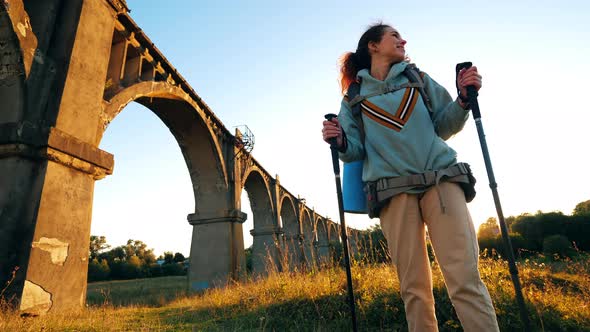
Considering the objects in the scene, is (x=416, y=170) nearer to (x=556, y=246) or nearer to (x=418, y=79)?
(x=418, y=79)

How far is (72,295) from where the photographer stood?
4223 mm

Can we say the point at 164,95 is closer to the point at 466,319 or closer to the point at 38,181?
the point at 38,181

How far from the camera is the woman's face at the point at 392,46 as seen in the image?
217cm

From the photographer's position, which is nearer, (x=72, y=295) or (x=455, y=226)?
(x=455, y=226)

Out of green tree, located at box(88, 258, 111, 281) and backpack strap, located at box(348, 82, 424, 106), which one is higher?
green tree, located at box(88, 258, 111, 281)

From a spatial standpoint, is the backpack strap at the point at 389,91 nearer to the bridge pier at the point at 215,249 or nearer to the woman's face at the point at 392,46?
the woman's face at the point at 392,46

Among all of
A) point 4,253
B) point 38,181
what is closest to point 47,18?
point 38,181

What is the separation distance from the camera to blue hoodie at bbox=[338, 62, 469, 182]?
1.82m

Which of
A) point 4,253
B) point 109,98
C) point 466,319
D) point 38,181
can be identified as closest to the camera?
point 466,319

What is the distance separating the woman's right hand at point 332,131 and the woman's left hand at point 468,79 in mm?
712

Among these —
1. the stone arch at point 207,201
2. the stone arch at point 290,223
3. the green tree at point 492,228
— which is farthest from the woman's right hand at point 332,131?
the stone arch at point 290,223

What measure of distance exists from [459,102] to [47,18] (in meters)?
5.59

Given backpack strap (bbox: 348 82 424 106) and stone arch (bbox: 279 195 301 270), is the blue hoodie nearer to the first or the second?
backpack strap (bbox: 348 82 424 106)

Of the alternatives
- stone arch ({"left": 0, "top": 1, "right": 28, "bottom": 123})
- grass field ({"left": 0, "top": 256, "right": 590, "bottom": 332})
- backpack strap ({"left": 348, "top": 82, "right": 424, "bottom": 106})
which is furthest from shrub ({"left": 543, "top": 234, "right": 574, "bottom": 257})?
stone arch ({"left": 0, "top": 1, "right": 28, "bottom": 123})
